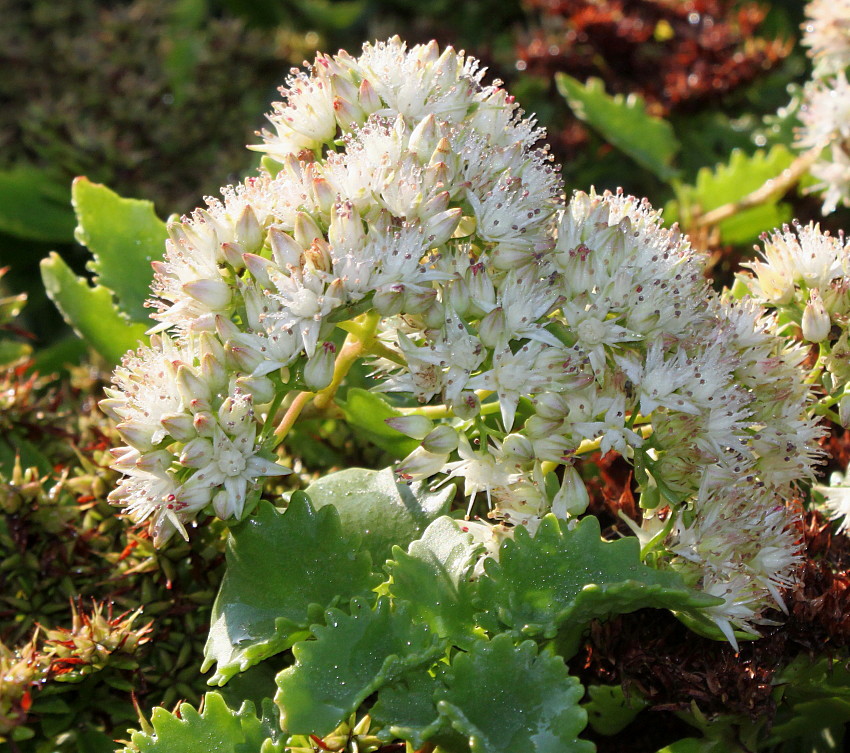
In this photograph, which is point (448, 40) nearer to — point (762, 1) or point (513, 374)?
point (762, 1)

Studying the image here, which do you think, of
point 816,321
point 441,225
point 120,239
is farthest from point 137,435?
point 816,321

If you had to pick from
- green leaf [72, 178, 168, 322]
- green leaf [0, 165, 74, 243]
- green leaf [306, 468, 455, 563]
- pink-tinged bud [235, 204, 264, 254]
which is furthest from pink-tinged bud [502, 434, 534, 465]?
green leaf [0, 165, 74, 243]

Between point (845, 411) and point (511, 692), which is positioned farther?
point (845, 411)

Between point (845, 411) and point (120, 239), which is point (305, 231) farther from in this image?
point (845, 411)

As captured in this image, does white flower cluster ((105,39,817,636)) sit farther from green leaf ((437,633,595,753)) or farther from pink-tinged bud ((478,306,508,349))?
green leaf ((437,633,595,753))

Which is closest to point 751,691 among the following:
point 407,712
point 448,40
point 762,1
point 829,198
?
point 407,712

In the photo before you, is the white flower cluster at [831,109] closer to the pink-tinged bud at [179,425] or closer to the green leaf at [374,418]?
the green leaf at [374,418]

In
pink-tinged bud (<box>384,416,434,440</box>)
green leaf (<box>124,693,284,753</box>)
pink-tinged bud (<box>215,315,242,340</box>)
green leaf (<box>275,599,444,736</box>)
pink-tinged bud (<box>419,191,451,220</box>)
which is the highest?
pink-tinged bud (<box>419,191,451,220</box>)
